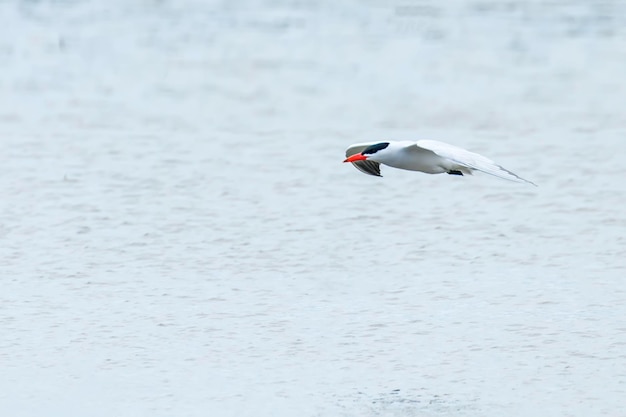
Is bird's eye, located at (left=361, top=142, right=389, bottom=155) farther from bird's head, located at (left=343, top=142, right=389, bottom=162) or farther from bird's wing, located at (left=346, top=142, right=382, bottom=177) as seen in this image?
bird's wing, located at (left=346, top=142, right=382, bottom=177)

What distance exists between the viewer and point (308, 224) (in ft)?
42.4

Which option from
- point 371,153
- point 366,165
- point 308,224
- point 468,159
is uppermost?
point 468,159

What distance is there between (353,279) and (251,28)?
39.1 ft

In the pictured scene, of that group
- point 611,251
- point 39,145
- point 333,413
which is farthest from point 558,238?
point 39,145

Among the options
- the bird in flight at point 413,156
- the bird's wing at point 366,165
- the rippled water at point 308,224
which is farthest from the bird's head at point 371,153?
the rippled water at point 308,224

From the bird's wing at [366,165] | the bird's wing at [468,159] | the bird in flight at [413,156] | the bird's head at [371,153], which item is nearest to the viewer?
the bird's wing at [468,159]

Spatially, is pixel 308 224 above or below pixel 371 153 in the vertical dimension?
below

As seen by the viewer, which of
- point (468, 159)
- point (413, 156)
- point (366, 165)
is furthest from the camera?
point (366, 165)

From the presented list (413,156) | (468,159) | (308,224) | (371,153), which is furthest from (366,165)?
(308,224)

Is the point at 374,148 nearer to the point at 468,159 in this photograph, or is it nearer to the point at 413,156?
the point at 413,156

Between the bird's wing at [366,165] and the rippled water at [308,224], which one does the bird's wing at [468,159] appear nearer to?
the bird's wing at [366,165]

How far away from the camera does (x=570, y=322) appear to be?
34.2 ft

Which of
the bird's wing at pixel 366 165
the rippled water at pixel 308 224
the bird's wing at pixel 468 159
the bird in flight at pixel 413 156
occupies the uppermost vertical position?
the bird's wing at pixel 468 159

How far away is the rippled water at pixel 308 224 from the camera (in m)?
9.31
